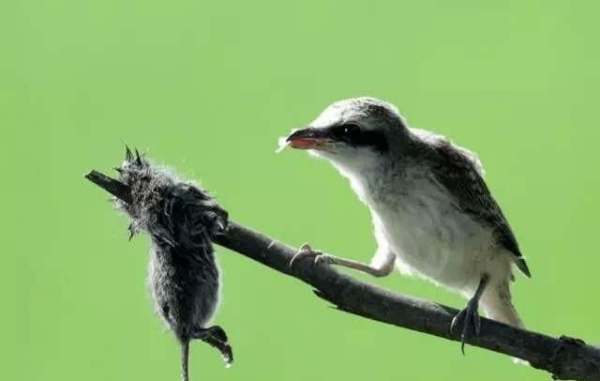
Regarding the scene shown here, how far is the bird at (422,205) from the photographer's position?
87 cm

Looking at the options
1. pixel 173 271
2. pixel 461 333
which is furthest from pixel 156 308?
pixel 461 333

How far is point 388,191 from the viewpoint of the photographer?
0.95 meters

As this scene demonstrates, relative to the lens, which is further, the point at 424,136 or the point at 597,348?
the point at 424,136

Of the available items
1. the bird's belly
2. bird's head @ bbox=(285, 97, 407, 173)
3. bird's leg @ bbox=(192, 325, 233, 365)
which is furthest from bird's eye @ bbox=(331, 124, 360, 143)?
bird's leg @ bbox=(192, 325, 233, 365)

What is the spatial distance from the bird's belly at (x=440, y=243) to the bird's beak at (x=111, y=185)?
0.33 metres

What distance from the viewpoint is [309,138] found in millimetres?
810

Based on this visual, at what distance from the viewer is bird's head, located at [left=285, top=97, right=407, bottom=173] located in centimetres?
82

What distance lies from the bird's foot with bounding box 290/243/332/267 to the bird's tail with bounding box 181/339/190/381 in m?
0.12

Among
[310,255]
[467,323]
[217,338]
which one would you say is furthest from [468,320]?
[217,338]

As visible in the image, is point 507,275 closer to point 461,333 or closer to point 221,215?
point 461,333

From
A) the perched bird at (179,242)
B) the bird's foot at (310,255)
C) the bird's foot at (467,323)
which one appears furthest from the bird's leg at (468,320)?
the perched bird at (179,242)

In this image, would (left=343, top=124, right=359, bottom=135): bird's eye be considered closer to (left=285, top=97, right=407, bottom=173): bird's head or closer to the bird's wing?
(left=285, top=97, right=407, bottom=173): bird's head

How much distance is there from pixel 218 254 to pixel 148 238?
0.05 metres

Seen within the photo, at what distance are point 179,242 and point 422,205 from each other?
1.18ft
